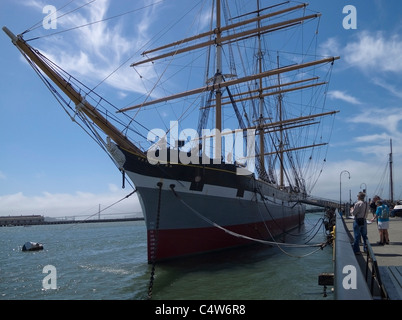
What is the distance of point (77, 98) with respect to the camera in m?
11.1

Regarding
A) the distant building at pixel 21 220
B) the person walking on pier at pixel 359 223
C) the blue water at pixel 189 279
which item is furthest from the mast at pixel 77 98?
the distant building at pixel 21 220

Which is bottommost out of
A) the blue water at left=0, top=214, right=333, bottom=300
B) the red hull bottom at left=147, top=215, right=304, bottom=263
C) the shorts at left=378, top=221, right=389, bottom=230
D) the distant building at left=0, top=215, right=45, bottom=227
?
the distant building at left=0, top=215, right=45, bottom=227

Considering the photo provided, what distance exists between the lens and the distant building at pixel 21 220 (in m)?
101

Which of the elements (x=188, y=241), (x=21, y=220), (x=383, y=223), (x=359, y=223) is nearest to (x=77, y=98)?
(x=188, y=241)

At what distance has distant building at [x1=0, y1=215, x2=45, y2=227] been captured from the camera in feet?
331

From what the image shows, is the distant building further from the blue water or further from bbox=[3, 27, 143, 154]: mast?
bbox=[3, 27, 143, 154]: mast

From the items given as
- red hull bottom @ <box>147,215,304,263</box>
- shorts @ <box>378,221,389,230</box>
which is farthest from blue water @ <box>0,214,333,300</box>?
shorts @ <box>378,221,389,230</box>

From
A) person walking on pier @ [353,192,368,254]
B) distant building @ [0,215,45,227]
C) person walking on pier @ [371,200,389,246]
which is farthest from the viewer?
distant building @ [0,215,45,227]

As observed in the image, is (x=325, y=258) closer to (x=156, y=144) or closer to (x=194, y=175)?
(x=194, y=175)

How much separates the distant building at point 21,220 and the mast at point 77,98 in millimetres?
104381

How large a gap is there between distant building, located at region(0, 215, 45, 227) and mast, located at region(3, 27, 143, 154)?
4109 inches

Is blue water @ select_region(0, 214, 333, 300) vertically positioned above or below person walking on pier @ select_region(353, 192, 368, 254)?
below

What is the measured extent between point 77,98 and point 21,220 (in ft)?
354
